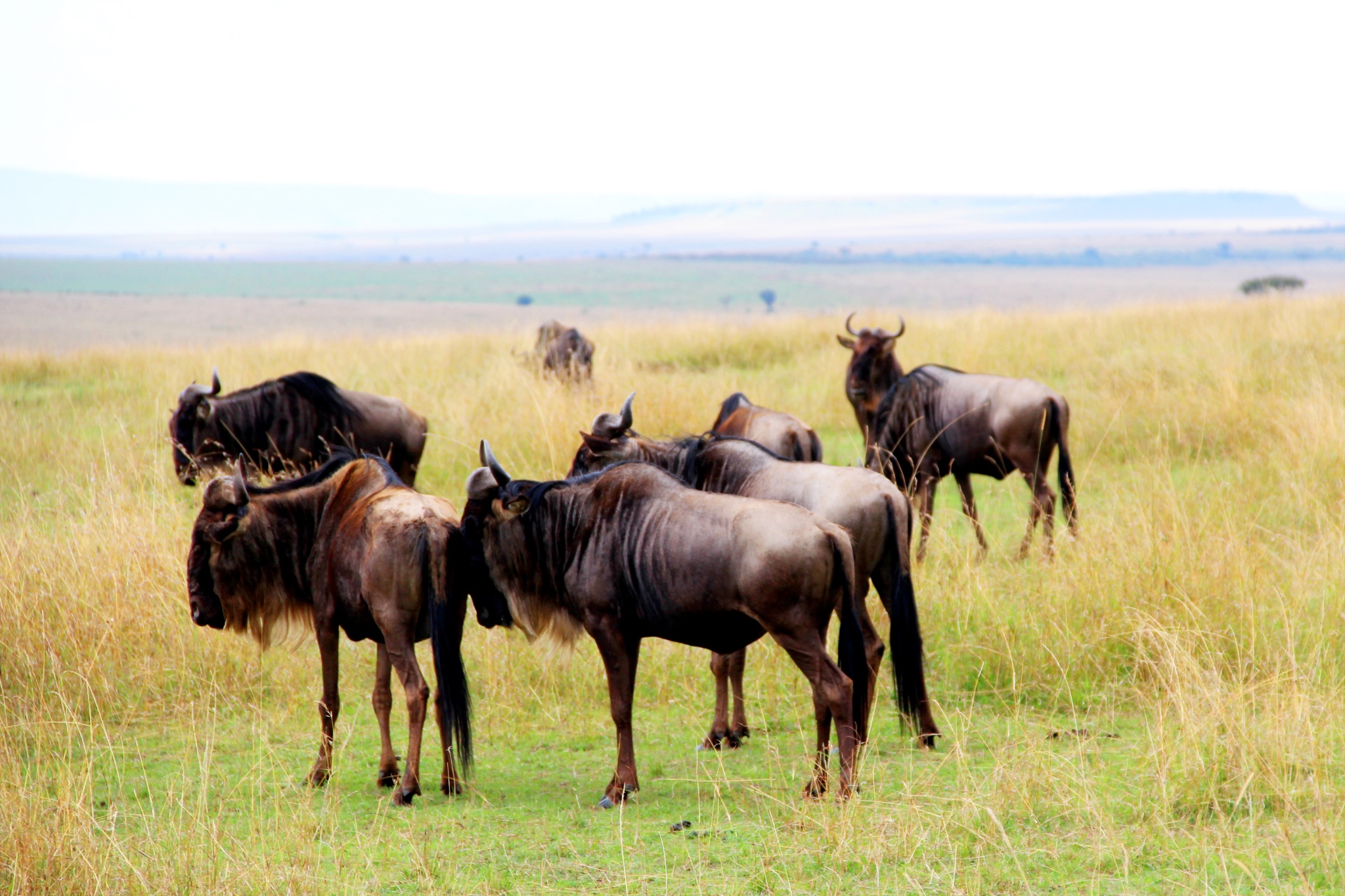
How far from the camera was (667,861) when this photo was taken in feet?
12.3

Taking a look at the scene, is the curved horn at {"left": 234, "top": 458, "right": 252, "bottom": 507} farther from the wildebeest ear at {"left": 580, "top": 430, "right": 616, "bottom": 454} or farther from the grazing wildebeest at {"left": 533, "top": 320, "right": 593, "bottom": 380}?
the grazing wildebeest at {"left": 533, "top": 320, "right": 593, "bottom": 380}

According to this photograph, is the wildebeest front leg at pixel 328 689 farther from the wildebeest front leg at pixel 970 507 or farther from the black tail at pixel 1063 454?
the black tail at pixel 1063 454

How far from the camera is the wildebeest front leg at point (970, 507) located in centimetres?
A: 728

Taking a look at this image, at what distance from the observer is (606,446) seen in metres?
5.35

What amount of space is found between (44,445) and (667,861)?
8.47 meters

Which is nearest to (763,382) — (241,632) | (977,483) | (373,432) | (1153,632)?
(977,483)

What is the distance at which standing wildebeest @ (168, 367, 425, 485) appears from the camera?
798 cm

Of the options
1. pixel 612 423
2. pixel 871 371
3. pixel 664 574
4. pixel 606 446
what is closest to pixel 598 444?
pixel 606 446

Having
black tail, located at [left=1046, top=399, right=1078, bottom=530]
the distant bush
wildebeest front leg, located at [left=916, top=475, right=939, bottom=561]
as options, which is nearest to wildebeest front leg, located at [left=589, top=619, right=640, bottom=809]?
wildebeest front leg, located at [left=916, top=475, right=939, bottom=561]

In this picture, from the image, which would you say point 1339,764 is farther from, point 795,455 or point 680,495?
point 795,455

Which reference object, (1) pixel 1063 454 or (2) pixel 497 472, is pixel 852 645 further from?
(1) pixel 1063 454

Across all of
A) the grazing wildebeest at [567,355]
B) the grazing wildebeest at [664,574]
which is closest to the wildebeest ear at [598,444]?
the grazing wildebeest at [664,574]

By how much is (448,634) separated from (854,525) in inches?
60.4

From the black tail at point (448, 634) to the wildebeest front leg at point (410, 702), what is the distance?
82 millimetres
